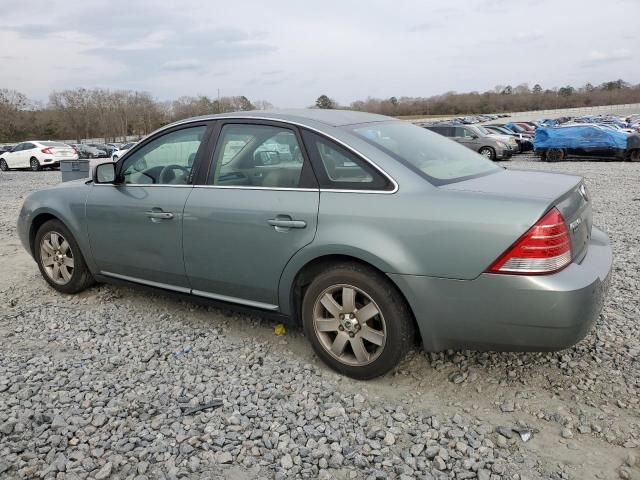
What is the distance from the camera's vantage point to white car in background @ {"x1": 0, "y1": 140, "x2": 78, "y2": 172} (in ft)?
78.6

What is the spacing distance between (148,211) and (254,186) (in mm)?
966

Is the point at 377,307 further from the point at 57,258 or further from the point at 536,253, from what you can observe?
the point at 57,258

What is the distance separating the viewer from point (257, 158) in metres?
3.42

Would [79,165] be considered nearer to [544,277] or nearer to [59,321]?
[59,321]

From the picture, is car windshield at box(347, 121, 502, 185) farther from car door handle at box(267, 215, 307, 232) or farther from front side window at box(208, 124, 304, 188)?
car door handle at box(267, 215, 307, 232)

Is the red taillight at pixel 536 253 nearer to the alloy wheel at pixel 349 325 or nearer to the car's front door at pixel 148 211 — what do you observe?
the alloy wheel at pixel 349 325

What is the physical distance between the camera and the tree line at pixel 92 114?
72500 mm

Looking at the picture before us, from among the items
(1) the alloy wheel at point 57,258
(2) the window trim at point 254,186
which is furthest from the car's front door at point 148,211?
(1) the alloy wheel at point 57,258

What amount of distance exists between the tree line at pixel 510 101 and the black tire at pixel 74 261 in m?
96.3

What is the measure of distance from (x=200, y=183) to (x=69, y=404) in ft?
5.28

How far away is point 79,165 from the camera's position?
1025 centimetres

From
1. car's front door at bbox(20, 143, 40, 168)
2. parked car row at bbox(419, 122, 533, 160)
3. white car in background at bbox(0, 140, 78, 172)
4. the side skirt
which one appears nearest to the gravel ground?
the side skirt

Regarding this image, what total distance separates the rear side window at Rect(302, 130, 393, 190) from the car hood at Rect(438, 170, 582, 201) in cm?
39

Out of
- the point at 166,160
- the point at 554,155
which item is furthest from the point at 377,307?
the point at 554,155
